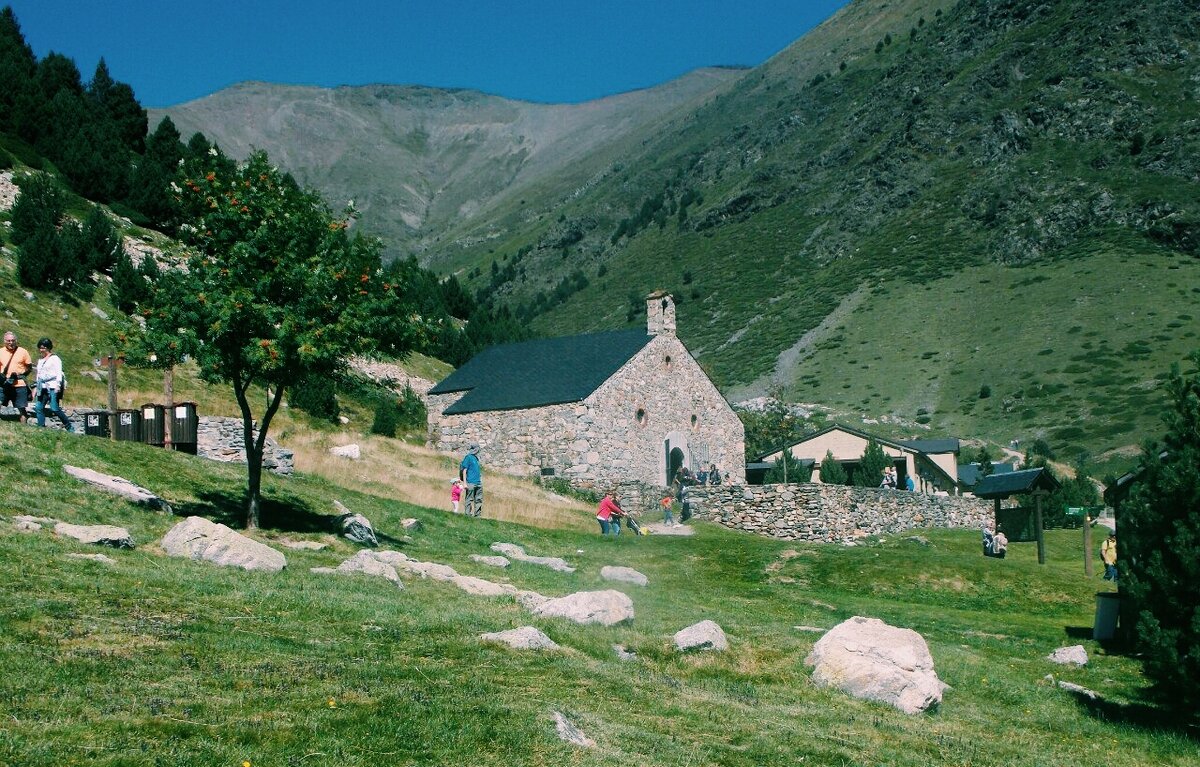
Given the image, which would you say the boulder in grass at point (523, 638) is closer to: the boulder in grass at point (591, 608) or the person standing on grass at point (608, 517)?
the boulder in grass at point (591, 608)

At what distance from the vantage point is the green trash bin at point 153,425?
26562mm

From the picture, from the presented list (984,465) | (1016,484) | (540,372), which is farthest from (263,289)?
(984,465)

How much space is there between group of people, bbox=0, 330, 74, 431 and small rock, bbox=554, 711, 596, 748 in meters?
16.8

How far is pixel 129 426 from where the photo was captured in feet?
86.9

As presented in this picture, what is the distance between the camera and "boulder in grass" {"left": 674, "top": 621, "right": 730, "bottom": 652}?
1401 cm

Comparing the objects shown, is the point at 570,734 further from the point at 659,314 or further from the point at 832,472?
the point at 832,472

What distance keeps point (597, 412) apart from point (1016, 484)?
1681 cm

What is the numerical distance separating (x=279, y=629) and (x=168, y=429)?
16664 millimetres

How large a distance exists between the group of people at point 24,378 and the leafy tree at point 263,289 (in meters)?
3.49

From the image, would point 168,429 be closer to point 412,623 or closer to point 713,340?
point 412,623

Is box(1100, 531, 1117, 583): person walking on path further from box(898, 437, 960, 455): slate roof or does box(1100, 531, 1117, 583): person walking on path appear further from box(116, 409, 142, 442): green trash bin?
box(898, 437, 960, 455): slate roof

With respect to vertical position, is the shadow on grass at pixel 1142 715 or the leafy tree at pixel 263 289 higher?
the leafy tree at pixel 263 289

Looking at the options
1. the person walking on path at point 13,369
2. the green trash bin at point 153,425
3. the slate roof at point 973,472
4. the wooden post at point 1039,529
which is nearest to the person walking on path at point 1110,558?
the wooden post at point 1039,529

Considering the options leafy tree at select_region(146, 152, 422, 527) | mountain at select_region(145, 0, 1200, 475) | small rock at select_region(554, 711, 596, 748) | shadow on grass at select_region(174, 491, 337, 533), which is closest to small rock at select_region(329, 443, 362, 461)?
shadow on grass at select_region(174, 491, 337, 533)
